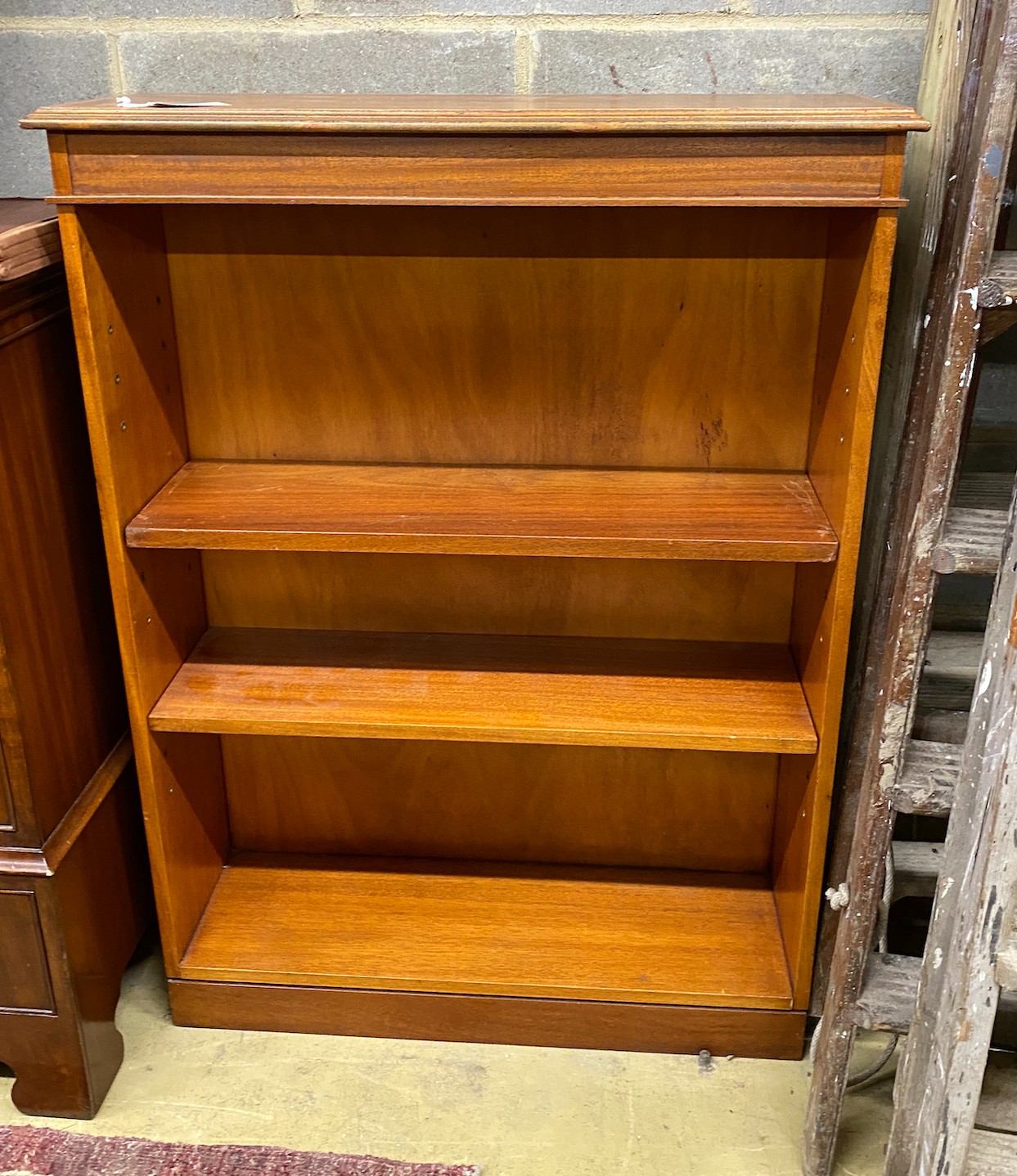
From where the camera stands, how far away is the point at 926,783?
132 cm

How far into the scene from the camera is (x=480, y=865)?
6.31ft

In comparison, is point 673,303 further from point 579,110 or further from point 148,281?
point 148,281

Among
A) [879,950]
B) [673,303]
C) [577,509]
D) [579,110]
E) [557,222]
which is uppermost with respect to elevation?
[579,110]

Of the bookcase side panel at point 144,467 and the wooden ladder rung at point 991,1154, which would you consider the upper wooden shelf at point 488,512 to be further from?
the wooden ladder rung at point 991,1154

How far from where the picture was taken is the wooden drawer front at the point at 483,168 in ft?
4.02

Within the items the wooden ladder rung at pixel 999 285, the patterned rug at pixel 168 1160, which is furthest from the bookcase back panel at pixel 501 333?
the patterned rug at pixel 168 1160

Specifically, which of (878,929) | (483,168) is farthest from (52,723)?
(878,929)

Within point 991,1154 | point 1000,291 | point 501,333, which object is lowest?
point 991,1154

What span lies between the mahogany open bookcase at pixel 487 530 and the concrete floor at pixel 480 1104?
0.04 meters

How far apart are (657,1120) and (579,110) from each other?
1296 millimetres

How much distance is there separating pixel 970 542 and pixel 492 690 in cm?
68

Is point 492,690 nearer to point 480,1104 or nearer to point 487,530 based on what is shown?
point 487,530

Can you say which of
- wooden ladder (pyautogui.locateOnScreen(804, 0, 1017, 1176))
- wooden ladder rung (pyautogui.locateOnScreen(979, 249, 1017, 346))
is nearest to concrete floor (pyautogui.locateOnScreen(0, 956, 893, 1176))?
wooden ladder (pyautogui.locateOnScreen(804, 0, 1017, 1176))

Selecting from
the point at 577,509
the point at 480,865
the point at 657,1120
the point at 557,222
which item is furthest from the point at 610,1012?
the point at 557,222
